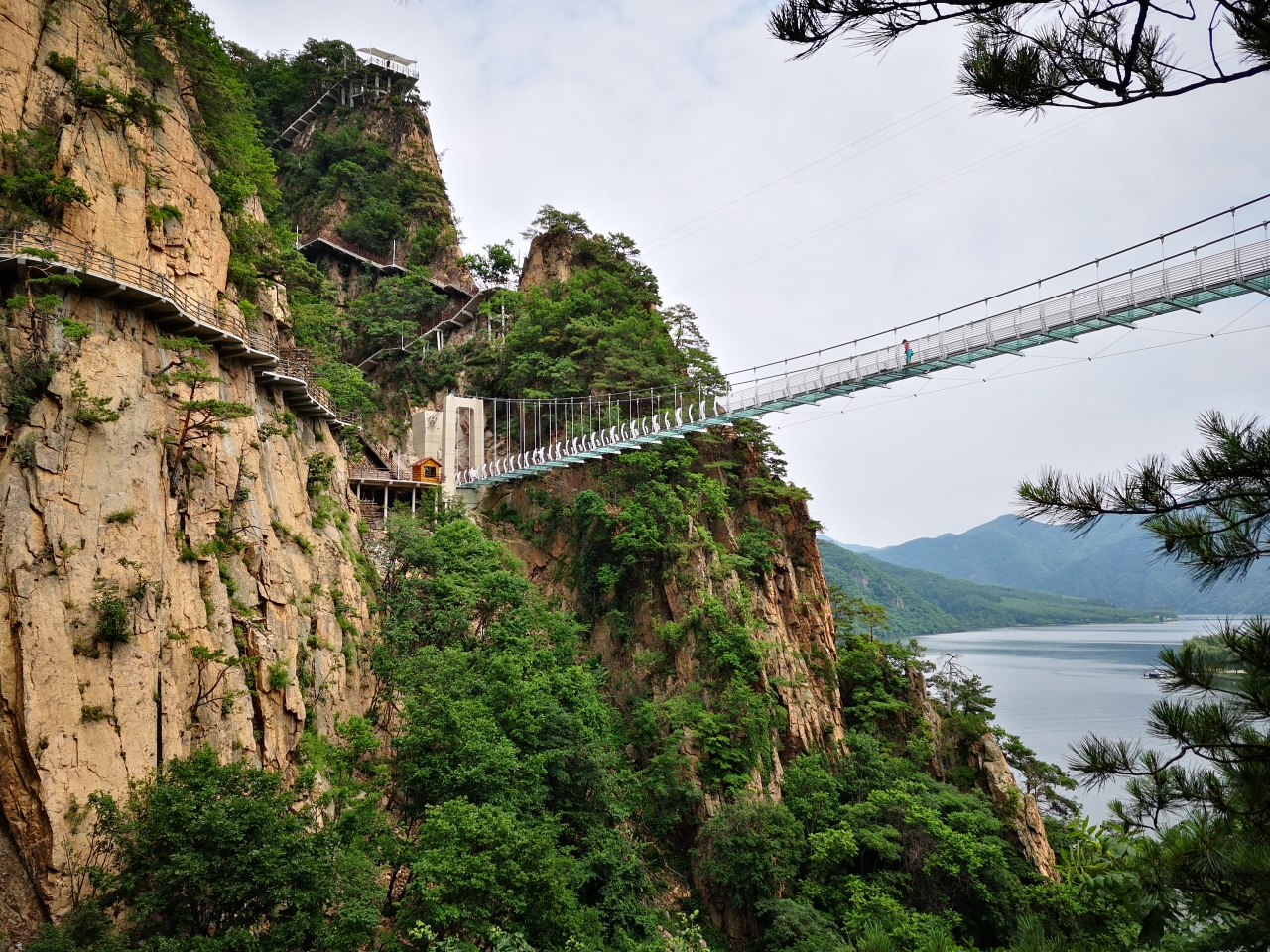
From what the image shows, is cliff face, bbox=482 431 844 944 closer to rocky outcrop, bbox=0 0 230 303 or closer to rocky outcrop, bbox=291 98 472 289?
rocky outcrop, bbox=0 0 230 303

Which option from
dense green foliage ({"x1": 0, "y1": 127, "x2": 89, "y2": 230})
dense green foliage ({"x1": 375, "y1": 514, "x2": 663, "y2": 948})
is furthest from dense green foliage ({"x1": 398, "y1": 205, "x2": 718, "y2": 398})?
dense green foliage ({"x1": 0, "y1": 127, "x2": 89, "y2": 230})

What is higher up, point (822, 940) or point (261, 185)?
point (261, 185)

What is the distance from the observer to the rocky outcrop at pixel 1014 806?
55.5 ft

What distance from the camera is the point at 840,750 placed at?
60.4 feet

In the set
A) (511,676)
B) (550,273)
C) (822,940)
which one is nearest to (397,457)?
(550,273)

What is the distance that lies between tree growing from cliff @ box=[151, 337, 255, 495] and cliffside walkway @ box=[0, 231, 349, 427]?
50cm

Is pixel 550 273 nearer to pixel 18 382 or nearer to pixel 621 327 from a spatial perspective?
pixel 621 327

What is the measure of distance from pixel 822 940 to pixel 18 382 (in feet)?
49.0

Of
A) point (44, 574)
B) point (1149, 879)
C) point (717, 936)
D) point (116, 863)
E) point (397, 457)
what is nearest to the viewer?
point (1149, 879)

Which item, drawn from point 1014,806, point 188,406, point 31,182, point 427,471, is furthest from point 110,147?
point 1014,806

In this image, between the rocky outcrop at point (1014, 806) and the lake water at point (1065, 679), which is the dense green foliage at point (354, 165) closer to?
the rocky outcrop at point (1014, 806)

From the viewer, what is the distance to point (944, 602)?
276 feet

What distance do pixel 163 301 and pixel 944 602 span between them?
8576 cm

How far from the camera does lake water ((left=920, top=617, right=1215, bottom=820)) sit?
3372cm
